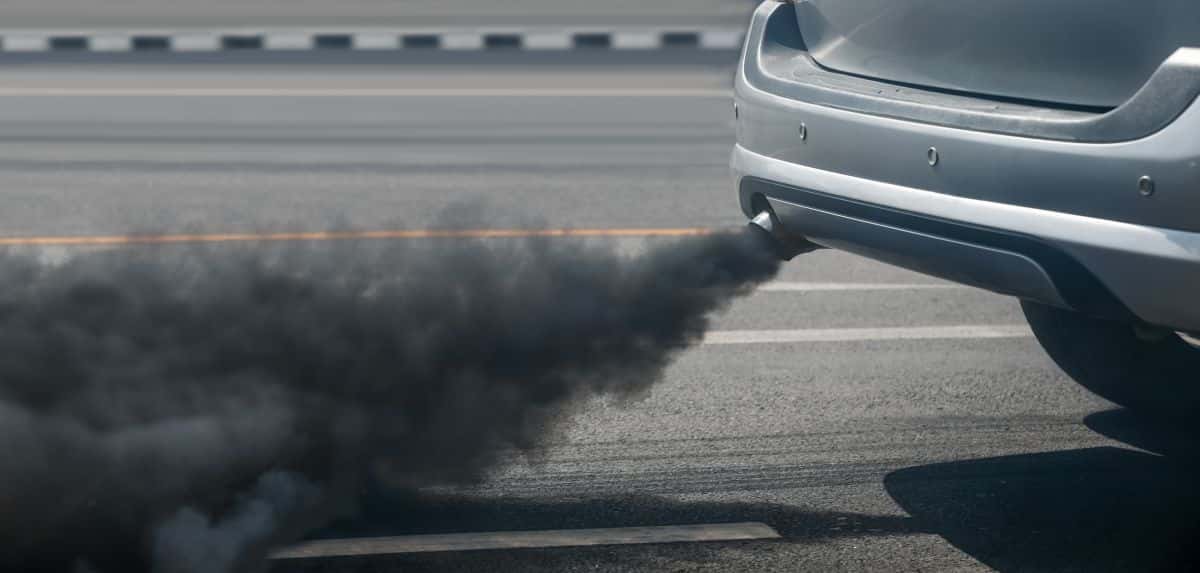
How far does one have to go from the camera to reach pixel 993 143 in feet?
11.5

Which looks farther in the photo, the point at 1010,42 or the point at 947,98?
the point at 947,98

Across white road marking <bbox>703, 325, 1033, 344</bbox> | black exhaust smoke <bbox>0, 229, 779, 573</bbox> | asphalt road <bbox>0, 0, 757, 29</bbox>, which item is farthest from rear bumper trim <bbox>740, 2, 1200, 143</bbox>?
asphalt road <bbox>0, 0, 757, 29</bbox>

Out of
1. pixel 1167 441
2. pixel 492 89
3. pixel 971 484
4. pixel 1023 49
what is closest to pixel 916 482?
pixel 971 484

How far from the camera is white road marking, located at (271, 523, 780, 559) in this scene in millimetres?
3709

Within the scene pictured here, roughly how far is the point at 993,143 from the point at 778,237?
926mm

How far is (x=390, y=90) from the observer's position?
13.7m

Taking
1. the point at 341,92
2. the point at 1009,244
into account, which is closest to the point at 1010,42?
the point at 1009,244

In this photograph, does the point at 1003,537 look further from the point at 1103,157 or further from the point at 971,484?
the point at 1103,157

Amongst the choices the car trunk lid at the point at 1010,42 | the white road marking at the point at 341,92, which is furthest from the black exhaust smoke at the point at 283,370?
the white road marking at the point at 341,92

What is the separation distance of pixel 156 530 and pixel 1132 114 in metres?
2.37

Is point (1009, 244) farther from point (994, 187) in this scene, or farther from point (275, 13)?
point (275, 13)

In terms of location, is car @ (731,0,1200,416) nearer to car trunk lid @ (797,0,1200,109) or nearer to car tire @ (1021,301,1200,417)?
car trunk lid @ (797,0,1200,109)

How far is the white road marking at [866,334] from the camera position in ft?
19.2

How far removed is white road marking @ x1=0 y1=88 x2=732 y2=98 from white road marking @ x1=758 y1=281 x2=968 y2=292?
6901 mm
